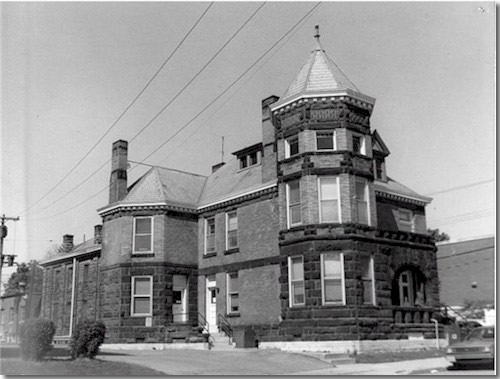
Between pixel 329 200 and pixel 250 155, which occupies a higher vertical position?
pixel 250 155

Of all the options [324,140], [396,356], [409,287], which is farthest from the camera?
[409,287]

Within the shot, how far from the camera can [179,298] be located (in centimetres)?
3091

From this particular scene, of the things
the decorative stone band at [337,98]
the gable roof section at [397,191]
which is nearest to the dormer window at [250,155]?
the decorative stone band at [337,98]

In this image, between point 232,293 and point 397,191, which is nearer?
point 232,293

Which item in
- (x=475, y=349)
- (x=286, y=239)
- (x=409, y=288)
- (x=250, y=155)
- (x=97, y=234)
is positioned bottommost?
(x=475, y=349)

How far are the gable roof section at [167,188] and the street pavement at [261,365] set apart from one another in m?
10.9

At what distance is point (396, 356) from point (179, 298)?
38.7ft

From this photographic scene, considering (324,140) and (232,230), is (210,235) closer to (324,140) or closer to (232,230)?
(232,230)

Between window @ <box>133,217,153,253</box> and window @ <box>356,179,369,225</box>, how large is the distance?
35.3ft

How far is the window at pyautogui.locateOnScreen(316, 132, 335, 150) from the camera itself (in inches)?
995

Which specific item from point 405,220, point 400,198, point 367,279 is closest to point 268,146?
point 400,198

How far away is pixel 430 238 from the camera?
28875mm

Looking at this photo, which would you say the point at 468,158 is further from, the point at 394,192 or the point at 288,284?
the point at 394,192

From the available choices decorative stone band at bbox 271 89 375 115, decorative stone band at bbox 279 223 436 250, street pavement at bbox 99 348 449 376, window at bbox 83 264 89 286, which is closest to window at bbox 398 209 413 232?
decorative stone band at bbox 279 223 436 250
